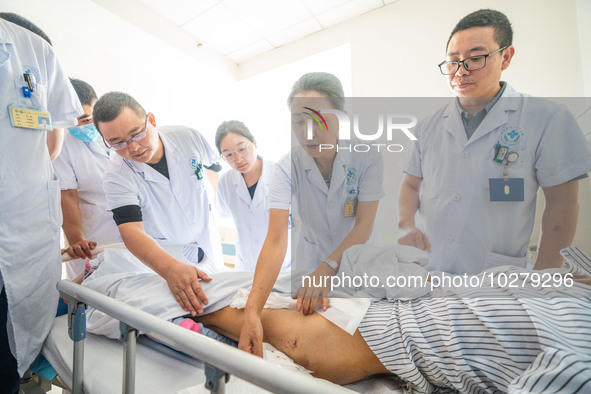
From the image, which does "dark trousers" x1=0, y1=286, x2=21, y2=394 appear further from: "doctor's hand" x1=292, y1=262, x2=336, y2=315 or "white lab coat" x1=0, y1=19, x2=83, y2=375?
"doctor's hand" x1=292, y1=262, x2=336, y2=315

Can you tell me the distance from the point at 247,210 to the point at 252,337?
3.64 ft

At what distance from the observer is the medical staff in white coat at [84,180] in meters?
1.61

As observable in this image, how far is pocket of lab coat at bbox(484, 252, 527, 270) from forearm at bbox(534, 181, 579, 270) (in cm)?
5

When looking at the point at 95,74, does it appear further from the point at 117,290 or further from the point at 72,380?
the point at 72,380

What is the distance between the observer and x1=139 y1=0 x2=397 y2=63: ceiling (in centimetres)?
230

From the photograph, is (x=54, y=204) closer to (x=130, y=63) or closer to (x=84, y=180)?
(x=84, y=180)

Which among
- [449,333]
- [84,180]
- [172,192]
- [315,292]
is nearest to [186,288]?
[315,292]

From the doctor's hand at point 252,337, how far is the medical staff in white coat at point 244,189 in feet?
3.02

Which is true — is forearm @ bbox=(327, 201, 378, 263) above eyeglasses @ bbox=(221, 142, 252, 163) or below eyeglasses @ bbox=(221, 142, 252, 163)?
below

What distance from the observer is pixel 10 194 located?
3.26ft

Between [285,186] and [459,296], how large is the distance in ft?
2.37

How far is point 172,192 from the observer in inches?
59.2

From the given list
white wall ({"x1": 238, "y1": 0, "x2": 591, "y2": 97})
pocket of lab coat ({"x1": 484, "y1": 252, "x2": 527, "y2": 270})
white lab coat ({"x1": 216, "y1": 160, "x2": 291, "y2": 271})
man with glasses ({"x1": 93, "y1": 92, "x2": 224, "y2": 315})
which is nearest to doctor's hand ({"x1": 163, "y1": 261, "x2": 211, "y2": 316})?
man with glasses ({"x1": 93, "y1": 92, "x2": 224, "y2": 315})

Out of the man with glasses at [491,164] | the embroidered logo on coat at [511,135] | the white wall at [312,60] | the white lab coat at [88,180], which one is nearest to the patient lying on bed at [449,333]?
the man with glasses at [491,164]
